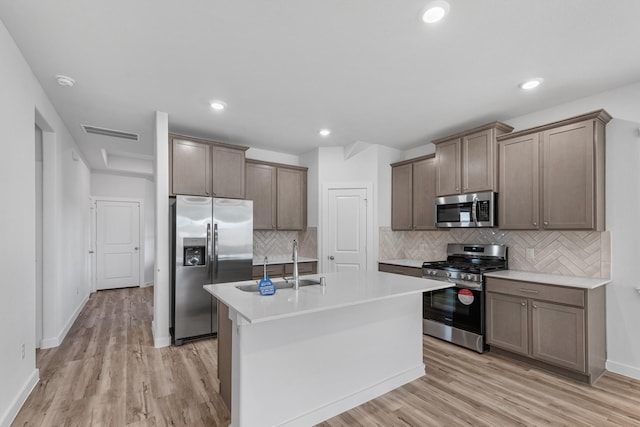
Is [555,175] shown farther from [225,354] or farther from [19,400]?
[19,400]

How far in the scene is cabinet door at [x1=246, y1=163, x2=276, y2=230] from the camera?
15.5 ft

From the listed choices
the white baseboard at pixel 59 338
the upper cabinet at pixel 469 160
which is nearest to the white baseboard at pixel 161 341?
the white baseboard at pixel 59 338

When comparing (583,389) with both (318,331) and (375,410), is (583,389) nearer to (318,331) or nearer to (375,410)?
(375,410)

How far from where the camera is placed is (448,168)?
3998mm

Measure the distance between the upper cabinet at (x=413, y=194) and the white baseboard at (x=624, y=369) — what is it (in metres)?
2.18

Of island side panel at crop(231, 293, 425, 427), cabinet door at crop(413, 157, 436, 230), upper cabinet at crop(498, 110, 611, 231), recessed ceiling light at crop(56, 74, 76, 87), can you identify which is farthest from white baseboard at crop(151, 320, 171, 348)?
upper cabinet at crop(498, 110, 611, 231)

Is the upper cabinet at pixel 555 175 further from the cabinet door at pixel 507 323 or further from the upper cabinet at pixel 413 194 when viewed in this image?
the upper cabinet at pixel 413 194

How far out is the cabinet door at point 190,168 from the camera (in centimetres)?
381

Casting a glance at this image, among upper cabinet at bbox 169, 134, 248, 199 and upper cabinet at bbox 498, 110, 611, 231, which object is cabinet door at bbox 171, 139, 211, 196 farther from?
upper cabinet at bbox 498, 110, 611, 231

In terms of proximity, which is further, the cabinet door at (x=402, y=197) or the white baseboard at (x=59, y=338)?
the cabinet door at (x=402, y=197)

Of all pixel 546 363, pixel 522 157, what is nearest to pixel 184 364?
pixel 546 363

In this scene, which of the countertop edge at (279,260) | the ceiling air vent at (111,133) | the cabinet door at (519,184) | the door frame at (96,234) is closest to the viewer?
the cabinet door at (519,184)

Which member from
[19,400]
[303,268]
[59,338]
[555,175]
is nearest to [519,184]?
[555,175]

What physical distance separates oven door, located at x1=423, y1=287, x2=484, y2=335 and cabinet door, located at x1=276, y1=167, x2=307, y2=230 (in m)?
2.32
